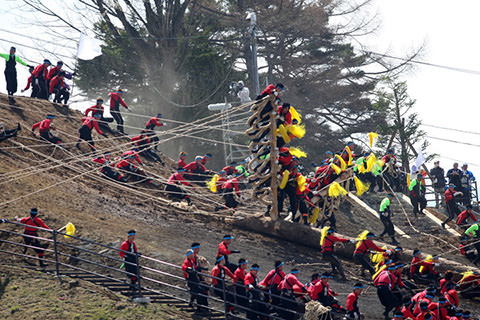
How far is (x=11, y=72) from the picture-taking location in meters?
21.8

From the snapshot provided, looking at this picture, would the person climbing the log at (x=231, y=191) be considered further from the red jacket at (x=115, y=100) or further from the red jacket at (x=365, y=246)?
the red jacket at (x=115, y=100)

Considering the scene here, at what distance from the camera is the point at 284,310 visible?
1171 centimetres

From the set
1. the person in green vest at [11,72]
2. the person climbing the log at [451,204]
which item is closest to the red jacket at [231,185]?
the person climbing the log at [451,204]

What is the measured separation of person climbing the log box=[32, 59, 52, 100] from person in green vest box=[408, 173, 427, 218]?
15.1 m

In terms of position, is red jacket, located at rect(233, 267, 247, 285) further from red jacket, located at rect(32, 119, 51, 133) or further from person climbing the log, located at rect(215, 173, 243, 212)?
red jacket, located at rect(32, 119, 51, 133)

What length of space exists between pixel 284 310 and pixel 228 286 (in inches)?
54.6

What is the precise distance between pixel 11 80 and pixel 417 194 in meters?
16.3

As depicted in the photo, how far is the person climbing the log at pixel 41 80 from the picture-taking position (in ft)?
74.9

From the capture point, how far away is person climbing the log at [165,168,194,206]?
19.5 metres

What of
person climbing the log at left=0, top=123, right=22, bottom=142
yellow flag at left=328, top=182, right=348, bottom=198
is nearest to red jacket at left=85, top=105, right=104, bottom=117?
person climbing the log at left=0, top=123, right=22, bottom=142

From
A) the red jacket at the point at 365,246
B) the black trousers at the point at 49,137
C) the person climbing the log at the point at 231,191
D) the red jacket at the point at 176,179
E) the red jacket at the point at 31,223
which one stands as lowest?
the red jacket at the point at 365,246

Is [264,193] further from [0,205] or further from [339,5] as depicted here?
[339,5]

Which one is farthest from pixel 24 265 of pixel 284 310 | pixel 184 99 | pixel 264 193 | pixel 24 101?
pixel 184 99

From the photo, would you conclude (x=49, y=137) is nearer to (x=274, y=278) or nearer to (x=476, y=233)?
(x=274, y=278)
